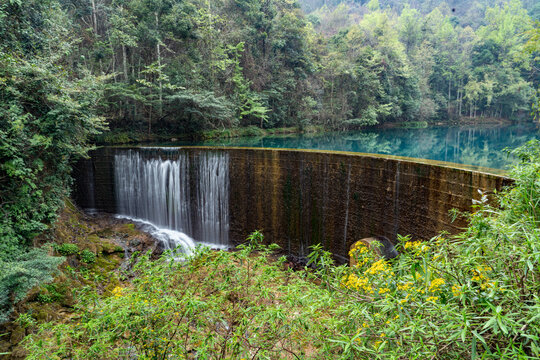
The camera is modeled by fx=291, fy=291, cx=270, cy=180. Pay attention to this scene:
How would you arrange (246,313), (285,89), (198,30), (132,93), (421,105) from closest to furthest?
(246,313), (132,93), (198,30), (285,89), (421,105)

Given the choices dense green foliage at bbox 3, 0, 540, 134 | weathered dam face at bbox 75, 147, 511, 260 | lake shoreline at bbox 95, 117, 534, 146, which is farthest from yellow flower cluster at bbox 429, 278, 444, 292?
lake shoreline at bbox 95, 117, 534, 146

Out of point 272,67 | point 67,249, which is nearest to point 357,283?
point 67,249

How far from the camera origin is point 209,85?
1731 centimetres

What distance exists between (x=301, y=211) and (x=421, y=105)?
3019 cm

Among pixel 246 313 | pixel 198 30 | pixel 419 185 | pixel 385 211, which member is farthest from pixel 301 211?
pixel 198 30

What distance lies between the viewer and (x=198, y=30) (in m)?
15.9

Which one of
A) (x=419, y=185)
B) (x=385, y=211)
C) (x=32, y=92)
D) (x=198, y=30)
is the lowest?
(x=385, y=211)

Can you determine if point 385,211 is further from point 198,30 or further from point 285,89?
point 285,89

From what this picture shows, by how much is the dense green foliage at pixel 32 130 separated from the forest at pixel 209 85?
3 centimetres

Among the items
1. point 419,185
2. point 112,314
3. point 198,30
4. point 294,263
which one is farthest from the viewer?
point 198,30

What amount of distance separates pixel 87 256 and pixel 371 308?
7.19 metres

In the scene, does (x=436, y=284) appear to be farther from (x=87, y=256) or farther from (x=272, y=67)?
(x=272, y=67)

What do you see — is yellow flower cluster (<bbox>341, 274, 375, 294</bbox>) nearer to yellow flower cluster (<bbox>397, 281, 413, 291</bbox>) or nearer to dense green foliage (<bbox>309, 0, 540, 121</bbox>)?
yellow flower cluster (<bbox>397, 281, 413, 291</bbox>)

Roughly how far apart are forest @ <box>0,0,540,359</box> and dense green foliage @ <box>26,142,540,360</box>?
0.15 feet
